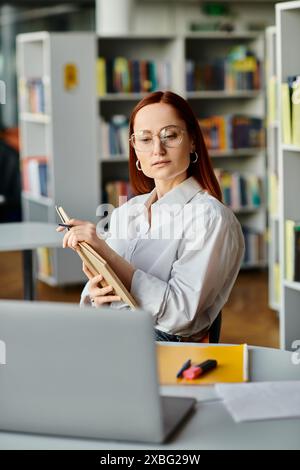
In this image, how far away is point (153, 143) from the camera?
2393 millimetres

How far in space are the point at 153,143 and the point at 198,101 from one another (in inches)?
200

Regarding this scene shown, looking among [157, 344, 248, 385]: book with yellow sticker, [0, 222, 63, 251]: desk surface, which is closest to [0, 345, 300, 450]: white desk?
[157, 344, 248, 385]: book with yellow sticker

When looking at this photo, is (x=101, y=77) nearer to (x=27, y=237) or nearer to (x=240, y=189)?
(x=240, y=189)

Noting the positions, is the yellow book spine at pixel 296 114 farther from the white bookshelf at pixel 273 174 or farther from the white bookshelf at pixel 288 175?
the white bookshelf at pixel 273 174

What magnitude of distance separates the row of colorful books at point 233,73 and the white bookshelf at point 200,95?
66mm

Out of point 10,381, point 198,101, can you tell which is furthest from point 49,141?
point 10,381

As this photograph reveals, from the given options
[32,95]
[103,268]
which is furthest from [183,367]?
[32,95]

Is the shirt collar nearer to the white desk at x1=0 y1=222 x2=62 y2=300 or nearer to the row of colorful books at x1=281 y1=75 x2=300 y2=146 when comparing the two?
the row of colorful books at x1=281 y1=75 x2=300 y2=146

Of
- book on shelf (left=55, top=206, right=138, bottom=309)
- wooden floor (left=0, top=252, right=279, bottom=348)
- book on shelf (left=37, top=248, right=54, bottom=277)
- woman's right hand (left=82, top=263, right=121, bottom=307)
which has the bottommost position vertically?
wooden floor (left=0, top=252, right=279, bottom=348)

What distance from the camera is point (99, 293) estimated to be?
7.63ft

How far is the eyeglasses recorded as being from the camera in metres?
2.40

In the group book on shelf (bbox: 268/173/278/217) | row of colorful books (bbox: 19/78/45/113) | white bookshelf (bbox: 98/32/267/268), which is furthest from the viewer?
white bookshelf (bbox: 98/32/267/268)

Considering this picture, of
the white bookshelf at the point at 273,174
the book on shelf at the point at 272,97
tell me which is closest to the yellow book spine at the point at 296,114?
the book on shelf at the point at 272,97

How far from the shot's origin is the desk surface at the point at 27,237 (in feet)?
14.5
